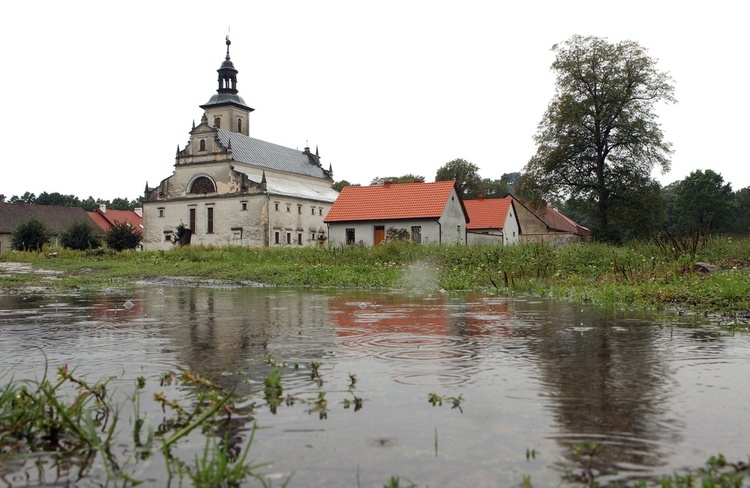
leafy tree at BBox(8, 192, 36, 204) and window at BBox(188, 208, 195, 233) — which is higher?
leafy tree at BBox(8, 192, 36, 204)

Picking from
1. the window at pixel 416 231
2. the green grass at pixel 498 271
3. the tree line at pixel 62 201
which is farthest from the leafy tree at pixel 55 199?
the green grass at pixel 498 271

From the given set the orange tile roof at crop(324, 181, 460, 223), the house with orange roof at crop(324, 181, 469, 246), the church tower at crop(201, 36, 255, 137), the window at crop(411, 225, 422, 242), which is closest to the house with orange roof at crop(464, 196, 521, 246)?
the house with orange roof at crop(324, 181, 469, 246)

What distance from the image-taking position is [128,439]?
3.22 metres

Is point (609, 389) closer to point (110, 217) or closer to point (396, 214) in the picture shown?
point (396, 214)

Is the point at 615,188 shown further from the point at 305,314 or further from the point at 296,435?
the point at 296,435

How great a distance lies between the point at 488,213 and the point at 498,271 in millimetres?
39355

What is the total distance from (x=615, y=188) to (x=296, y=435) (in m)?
47.3

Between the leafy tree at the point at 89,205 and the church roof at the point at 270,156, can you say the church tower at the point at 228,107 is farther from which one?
the leafy tree at the point at 89,205

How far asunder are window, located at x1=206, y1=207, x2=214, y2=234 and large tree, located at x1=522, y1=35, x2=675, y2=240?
31.8 meters

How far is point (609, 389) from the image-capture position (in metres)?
4.29

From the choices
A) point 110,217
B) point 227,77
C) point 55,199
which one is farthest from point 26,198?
point 227,77

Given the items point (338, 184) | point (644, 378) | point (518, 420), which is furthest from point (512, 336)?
point (338, 184)

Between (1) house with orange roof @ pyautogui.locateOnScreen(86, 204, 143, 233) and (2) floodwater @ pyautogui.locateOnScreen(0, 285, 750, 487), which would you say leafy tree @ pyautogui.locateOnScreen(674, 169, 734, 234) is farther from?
(2) floodwater @ pyautogui.locateOnScreen(0, 285, 750, 487)

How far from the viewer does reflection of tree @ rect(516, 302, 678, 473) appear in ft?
10.3
